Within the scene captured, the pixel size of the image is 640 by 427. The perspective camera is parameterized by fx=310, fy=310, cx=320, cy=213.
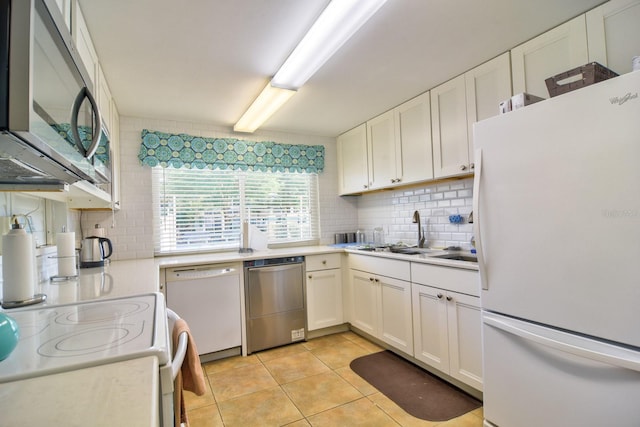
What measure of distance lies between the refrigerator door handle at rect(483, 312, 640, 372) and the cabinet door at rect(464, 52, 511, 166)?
1.17 meters

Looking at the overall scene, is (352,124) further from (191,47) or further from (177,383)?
(177,383)

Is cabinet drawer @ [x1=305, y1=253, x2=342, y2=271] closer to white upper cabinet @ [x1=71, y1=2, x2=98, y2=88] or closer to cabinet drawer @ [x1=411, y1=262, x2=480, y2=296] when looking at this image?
cabinet drawer @ [x1=411, y1=262, x2=480, y2=296]

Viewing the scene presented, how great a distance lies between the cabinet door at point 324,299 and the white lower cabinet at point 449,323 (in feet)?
3.41

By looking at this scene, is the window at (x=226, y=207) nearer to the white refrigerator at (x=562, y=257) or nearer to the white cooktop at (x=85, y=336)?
the white cooktop at (x=85, y=336)

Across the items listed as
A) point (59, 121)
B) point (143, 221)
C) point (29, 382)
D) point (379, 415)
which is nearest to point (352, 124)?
point (143, 221)

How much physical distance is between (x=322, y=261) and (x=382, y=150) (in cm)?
132

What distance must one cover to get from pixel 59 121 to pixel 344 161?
10.9 feet

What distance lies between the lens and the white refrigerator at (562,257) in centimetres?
116

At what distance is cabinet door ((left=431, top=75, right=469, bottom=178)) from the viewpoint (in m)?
2.33

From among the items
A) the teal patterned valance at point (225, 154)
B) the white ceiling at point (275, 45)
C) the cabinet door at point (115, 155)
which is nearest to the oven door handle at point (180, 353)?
the white ceiling at point (275, 45)

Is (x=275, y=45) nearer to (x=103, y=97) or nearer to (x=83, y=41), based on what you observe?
(x=83, y=41)

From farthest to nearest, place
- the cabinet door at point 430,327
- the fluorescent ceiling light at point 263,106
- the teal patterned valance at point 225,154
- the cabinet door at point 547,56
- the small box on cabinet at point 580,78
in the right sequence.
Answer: the teal patterned valance at point 225,154 < the fluorescent ceiling light at point 263,106 < the cabinet door at point 430,327 < the cabinet door at point 547,56 < the small box on cabinet at point 580,78

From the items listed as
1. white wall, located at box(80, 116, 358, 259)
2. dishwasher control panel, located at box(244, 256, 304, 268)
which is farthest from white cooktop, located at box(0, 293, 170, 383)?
white wall, located at box(80, 116, 358, 259)

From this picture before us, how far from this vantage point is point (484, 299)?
1663 millimetres
